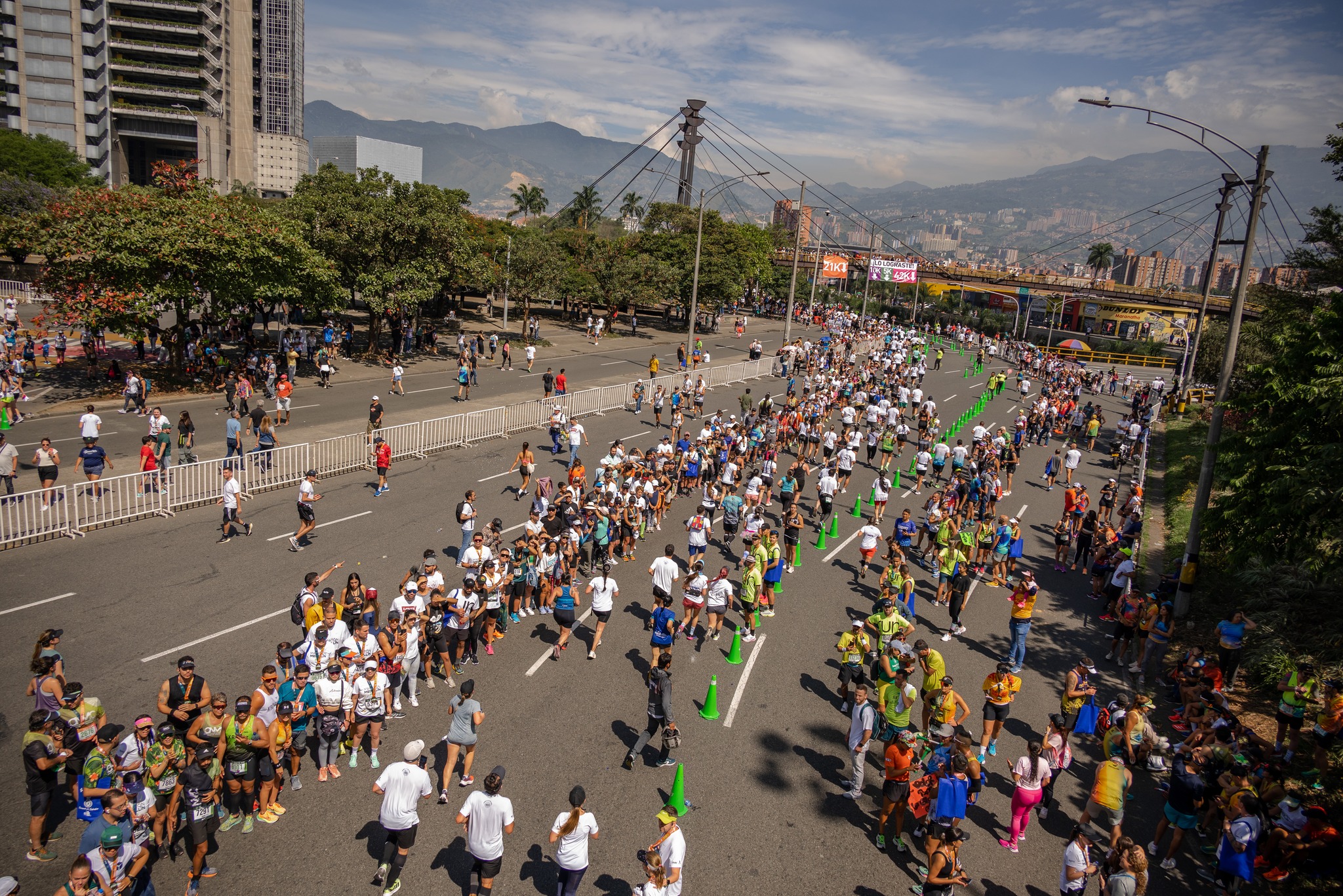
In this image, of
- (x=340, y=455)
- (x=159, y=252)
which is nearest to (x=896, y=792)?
(x=340, y=455)

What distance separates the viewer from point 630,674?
37.0ft

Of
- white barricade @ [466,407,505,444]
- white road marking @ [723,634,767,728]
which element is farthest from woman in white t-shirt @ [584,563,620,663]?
white barricade @ [466,407,505,444]

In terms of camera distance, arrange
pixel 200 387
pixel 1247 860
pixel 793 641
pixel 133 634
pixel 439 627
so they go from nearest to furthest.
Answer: pixel 1247 860 → pixel 439 627 → pixel 133 634 → pixel 793 641 → pixel 200 387

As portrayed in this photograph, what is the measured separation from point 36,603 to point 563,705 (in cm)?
900

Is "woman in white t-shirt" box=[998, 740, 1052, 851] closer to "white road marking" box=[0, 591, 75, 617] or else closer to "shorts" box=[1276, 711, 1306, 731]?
"shorts" box=[1276, 711, 1306, 731]

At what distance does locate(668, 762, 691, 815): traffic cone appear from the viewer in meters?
8.21

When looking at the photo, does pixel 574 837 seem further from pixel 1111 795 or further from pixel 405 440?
pixel 405 440

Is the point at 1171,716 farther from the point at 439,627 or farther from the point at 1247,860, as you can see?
the point at 439,627

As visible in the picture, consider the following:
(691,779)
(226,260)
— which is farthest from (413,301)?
(691,779)

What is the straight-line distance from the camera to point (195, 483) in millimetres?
16516

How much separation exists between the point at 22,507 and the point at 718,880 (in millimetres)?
14647

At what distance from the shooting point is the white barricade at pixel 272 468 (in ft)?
57.1

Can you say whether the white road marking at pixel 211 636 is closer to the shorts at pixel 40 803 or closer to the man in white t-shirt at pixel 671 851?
the shorts at pixel 40 803

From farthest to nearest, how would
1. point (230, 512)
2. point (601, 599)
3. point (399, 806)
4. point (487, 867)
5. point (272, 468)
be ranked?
point (272, 468), point (230, 512), point (601, 599), point (399, 806), point (487, 867)
